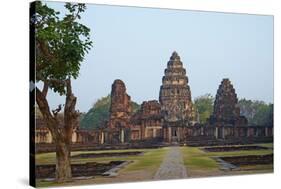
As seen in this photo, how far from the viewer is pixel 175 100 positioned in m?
10.2

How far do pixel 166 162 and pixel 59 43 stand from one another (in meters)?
2.38

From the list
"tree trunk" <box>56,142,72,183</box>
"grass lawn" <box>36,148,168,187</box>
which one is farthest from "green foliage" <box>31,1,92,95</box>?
"grass lawn" <box>36,148,168,187</box>

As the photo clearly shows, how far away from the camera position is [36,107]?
908cm

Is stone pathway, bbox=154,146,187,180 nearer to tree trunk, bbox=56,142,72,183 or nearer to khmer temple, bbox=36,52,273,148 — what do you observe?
khmer temple, bbox=36,52,273,148

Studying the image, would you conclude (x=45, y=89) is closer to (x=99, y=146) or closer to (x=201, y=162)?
(x=99, y=146)

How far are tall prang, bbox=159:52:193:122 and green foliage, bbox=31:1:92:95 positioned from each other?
4.39 feet

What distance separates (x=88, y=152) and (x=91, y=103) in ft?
2.28

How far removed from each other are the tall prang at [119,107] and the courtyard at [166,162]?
1.36 ft

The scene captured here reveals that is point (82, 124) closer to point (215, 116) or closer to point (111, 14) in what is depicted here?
point (111, 14)

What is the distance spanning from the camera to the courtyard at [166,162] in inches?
370

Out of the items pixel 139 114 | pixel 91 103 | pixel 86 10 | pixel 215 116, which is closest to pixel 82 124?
pixel 91 103

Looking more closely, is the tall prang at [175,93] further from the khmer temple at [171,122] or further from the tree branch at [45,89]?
the tree branch at [45,89]

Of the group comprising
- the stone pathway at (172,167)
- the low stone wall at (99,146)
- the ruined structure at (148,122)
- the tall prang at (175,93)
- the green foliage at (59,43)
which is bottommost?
the stone pathway at (172,167)

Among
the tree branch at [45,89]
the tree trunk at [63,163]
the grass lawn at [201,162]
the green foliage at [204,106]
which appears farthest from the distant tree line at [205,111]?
the tree branch at [45,89]
